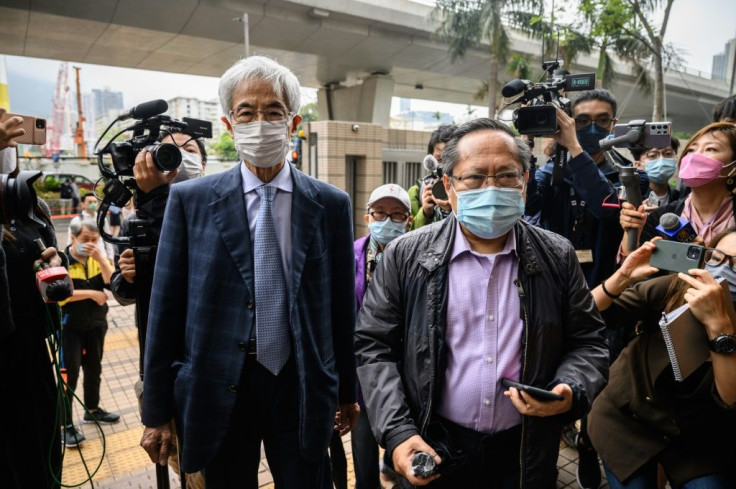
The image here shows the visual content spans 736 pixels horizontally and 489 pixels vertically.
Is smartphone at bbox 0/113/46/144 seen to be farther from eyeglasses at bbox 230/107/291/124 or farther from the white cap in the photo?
the white cap

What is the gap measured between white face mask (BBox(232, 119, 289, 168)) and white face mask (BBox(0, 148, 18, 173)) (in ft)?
3.77

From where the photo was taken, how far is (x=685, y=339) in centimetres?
181

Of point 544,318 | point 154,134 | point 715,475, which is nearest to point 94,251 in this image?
point 154,134

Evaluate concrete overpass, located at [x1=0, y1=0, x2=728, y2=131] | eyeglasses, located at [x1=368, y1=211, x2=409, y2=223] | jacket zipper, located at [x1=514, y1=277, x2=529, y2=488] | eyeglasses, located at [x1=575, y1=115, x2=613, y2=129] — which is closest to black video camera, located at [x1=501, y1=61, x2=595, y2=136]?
eyeglasses, located at [x1=575, y1=115, x2=613, y2=129]

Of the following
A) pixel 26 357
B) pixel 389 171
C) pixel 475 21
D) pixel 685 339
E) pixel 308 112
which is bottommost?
pixel 26 357

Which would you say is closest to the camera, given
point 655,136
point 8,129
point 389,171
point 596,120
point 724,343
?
point 724,343

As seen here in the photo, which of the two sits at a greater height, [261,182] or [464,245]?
[261,182]

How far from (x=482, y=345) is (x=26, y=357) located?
216 cm

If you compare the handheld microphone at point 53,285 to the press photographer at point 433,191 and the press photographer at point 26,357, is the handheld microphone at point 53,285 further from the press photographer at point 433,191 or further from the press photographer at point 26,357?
the press photographer at point 433,191

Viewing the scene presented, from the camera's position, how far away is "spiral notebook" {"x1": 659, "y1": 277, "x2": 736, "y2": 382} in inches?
70.5

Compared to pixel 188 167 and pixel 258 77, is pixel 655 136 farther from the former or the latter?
pixel 188 167

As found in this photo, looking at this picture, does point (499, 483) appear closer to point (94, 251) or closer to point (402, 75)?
point (94, 251)

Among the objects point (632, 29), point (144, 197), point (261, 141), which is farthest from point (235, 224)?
point (632, 29)

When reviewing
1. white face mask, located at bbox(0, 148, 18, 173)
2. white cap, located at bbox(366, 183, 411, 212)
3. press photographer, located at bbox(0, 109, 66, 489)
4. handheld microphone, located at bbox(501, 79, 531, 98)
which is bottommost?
press photographer, located at bbox(0, 109, 66, 489)
